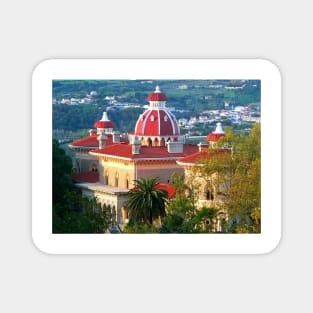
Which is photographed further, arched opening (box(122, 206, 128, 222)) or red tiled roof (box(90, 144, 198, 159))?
red tiled roof (box(90, 144, 198, 159))

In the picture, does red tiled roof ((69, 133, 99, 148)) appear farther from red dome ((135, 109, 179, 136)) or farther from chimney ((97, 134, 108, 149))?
red dome ((135, 109, 179, 136))

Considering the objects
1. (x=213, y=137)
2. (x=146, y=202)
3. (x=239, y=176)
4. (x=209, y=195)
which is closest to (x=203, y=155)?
(x=213, y=137)

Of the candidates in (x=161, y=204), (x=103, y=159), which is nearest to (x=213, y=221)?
(x=161, y=204)

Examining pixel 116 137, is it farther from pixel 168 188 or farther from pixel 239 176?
pixel 239 176

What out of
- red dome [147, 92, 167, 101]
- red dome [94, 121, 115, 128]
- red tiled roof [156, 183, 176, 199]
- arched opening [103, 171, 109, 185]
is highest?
red dome [147, 92, 167, 101]

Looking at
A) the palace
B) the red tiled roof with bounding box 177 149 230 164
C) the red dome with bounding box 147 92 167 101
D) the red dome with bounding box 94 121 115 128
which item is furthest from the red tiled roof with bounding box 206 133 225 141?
the red dome with bounding box 94 121 115 128
